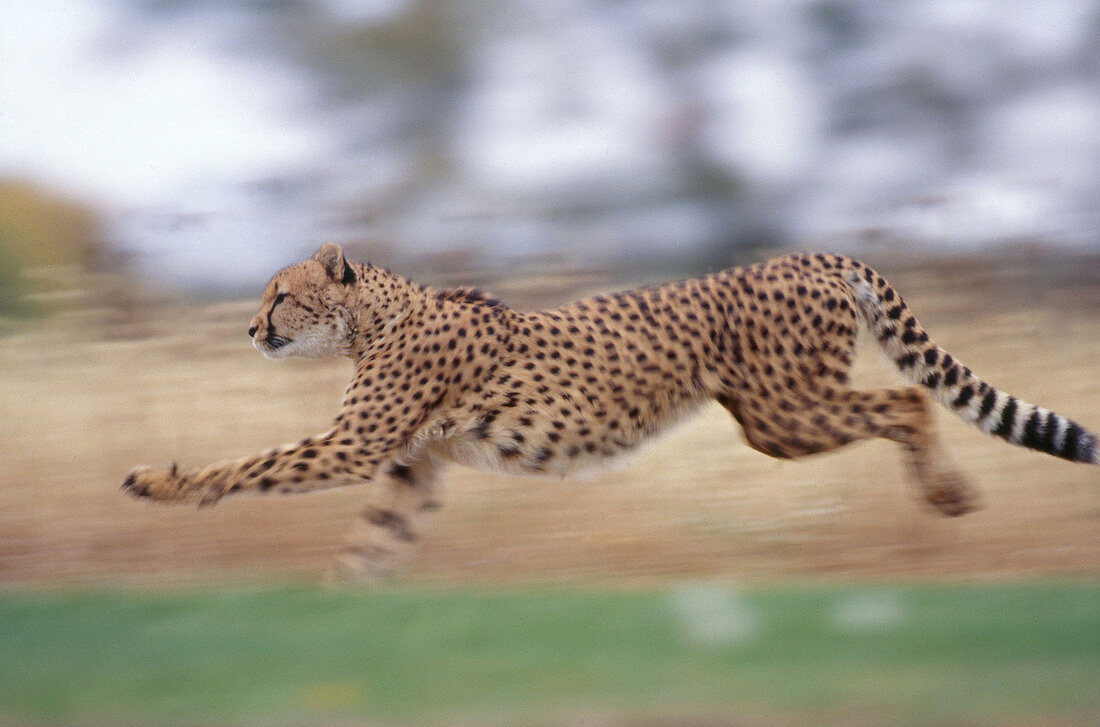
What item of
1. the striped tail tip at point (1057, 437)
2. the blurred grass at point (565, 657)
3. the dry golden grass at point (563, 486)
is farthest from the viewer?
the dry golden grass at point (563, 486)

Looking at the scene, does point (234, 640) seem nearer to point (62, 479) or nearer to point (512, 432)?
point (512, 432)

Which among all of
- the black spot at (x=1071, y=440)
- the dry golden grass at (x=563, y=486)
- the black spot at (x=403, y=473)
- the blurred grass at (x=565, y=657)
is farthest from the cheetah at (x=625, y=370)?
the blurred grass at (x=565, y=657)

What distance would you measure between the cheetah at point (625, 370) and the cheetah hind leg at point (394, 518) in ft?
0.60

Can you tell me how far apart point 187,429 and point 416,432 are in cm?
302

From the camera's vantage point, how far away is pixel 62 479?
6.59 metres

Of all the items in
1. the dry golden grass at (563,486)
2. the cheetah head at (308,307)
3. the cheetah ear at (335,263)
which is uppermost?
the cheetah ear at (335,263)

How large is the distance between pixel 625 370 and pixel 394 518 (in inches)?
41.0

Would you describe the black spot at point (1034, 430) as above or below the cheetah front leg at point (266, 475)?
above

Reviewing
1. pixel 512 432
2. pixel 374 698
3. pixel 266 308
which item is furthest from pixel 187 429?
pixel 374 698

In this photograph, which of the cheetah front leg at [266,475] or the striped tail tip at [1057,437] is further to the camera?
the striped tail tip at [1057,437]

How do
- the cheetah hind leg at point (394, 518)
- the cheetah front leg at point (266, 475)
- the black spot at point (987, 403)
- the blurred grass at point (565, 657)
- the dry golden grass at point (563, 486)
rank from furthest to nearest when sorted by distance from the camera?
the dry golden grass at point (563, 486) < the cheetah hind leg at point (394, 518) < the black spot at point (987, 403) < the cheetah front leg at point (266, 475) < the blurred grass at point (565, 657)

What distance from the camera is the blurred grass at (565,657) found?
2.19 meters

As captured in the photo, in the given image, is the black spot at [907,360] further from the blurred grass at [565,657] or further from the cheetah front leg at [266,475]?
the cheetah front leg at [266,475]

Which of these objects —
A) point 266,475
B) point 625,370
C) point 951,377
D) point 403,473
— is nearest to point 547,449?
point 625,370
